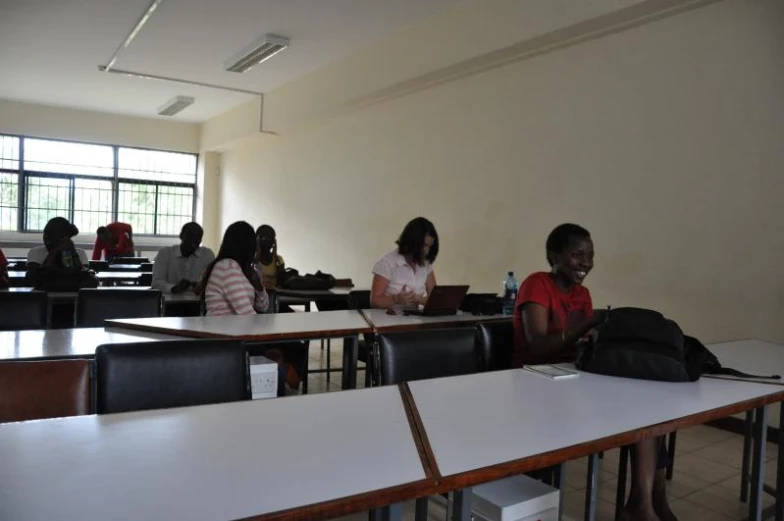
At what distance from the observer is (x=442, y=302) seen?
3627 mm

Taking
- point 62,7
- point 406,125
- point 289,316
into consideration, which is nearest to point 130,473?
point 289,316

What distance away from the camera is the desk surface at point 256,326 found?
9.09 feet

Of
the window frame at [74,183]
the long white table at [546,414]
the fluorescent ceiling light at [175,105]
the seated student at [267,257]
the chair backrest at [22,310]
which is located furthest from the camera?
the window frame at [74,183]

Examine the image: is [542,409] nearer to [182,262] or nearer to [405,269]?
[405,269]

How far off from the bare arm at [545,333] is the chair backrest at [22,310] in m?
2.39

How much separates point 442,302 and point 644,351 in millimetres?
1584

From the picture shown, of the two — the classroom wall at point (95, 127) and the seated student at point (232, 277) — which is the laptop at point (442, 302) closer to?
the seated student at point (232, 277)

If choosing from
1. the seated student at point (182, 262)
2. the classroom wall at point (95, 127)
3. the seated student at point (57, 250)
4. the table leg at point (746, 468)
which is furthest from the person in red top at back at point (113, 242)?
the table leg at point (746, 468)

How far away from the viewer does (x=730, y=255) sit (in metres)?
3.90

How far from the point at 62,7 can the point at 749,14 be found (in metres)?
6.08

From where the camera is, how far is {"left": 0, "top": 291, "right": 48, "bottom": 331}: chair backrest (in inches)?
120

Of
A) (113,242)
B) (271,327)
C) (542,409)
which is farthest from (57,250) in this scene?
(113,242)

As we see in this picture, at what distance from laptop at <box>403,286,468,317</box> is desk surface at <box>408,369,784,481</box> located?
1355mm

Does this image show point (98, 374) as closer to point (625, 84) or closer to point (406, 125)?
point (625, 84)
